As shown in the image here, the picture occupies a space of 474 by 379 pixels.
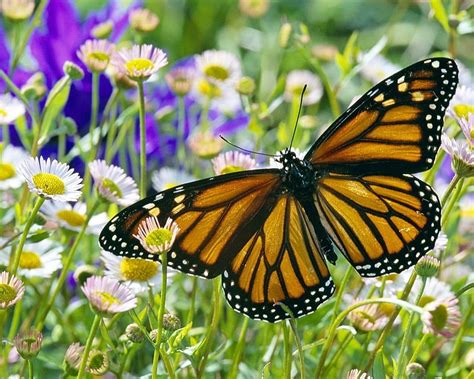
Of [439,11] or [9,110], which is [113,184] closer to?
[9,110]

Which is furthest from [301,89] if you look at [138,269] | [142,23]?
[138,269]

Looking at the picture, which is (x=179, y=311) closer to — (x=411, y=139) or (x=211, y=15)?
(x=411, y=139)

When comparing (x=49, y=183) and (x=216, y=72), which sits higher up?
(x=216, y=72)

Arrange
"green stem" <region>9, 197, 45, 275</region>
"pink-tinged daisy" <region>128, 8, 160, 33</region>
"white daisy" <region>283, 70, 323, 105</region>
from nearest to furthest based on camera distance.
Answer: "green stem" <region>9, 197, 45, 275</region> < "pink-tinged daisy" <region>128, 8, 160, 33</region> < "white daisy" <region>283, 70, 323, 105</region>

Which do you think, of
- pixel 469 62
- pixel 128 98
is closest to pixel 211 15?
pixel 469 62

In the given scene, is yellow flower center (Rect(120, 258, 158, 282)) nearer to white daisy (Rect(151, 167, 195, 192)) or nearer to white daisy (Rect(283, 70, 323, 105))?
white daisy (Rect(151, 167, 195, 192))

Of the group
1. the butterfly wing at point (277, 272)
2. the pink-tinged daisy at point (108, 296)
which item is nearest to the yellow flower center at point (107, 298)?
the pink-tinged daisy at point (108, 296)

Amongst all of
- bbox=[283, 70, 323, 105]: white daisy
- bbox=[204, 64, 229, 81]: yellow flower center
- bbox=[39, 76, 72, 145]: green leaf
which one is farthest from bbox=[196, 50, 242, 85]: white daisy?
bbox=[39, 76, 72, 145]: green leaf
